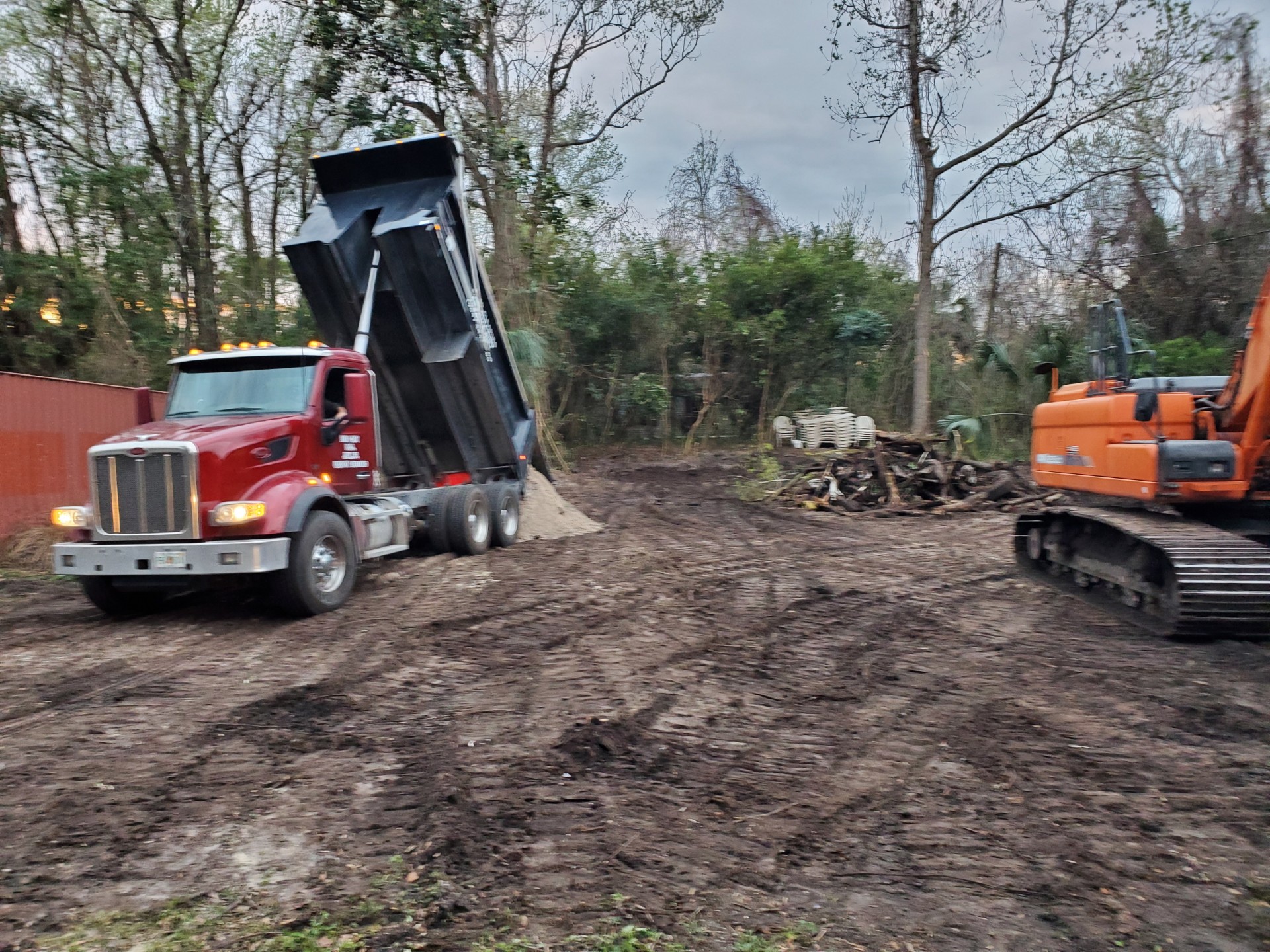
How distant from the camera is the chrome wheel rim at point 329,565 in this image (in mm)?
8109

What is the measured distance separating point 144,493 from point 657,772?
5240 millimetres

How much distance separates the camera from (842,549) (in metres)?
12.1

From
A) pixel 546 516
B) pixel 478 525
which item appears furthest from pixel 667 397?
pixel 478 525

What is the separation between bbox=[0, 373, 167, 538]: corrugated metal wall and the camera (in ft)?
36.0

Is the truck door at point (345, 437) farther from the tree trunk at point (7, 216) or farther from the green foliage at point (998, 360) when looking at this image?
the green foliage at point (998, 360)

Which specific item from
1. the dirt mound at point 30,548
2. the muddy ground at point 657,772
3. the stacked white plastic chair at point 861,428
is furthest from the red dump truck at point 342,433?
the stacked white plastic chair at point 861,428

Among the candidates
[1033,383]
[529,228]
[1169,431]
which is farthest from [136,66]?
[1033,383]

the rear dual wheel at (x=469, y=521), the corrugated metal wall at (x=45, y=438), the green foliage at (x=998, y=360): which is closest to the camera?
the rear dual wheel at (x=469, y=521)

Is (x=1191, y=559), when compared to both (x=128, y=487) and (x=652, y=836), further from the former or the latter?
(x=128, y=487)

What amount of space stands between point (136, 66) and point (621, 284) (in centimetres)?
1274

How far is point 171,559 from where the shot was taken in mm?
7355

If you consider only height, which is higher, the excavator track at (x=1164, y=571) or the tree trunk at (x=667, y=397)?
the tree trunk at (x=667, y=397)

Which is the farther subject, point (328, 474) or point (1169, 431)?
point (328, 474)

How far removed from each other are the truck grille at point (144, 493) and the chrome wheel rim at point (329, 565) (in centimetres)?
109
